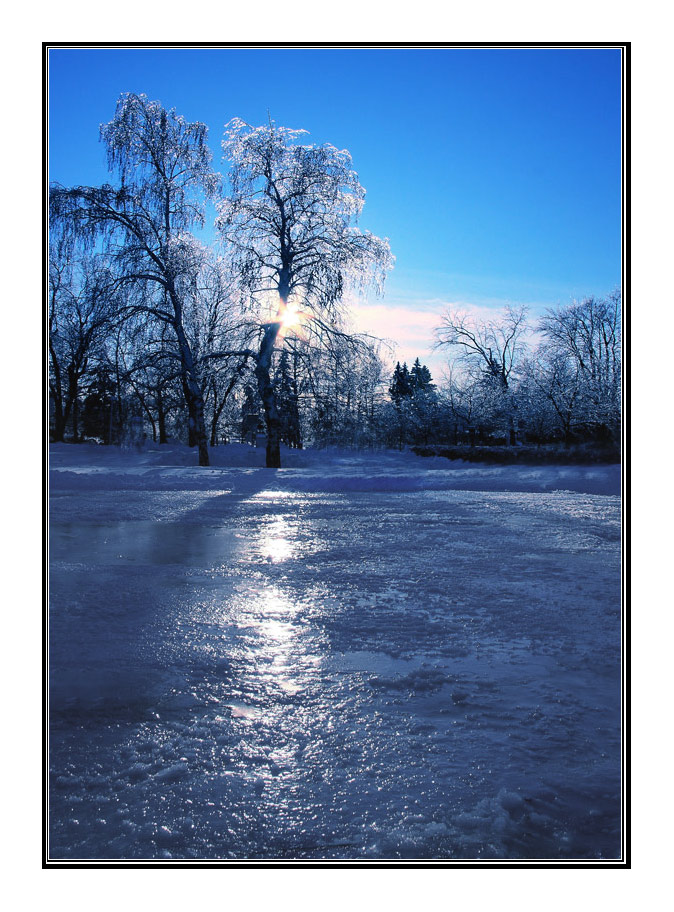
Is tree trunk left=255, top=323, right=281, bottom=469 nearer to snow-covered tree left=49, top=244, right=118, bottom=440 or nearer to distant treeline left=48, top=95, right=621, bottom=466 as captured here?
distant treeline left=48, top=95, right=621, bottom=466

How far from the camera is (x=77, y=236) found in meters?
11.7

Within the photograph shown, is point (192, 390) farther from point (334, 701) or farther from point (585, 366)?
point (334, 701)

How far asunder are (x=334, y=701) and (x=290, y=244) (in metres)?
12.0

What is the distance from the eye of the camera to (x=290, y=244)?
12133 millimetres

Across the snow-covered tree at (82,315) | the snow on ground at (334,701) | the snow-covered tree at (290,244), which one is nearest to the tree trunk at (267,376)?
the snow-covered tree at (290,244)

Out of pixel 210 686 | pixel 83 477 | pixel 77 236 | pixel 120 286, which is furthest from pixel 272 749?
pixel 77 236

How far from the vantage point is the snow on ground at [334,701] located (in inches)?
41.0

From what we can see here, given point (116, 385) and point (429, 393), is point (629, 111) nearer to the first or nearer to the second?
point (116, 385)

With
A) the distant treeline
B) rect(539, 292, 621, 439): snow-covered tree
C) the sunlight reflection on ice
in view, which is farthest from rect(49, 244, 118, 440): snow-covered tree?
rect(539, 292, 621, 439): snow-covered tree

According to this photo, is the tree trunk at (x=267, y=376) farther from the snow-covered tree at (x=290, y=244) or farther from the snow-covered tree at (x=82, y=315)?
the snow-covered tree at (x=82, y=315)

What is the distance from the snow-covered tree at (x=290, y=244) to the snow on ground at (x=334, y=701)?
914cm

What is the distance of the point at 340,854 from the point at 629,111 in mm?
2695

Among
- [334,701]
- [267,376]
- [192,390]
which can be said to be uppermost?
[267,376]

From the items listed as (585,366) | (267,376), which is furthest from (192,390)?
(585,366)
